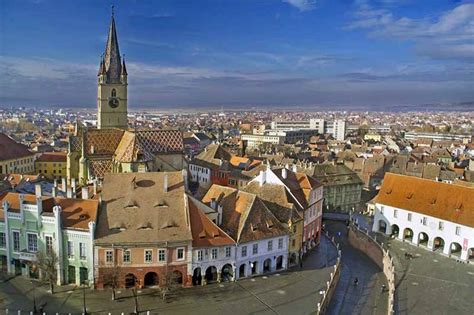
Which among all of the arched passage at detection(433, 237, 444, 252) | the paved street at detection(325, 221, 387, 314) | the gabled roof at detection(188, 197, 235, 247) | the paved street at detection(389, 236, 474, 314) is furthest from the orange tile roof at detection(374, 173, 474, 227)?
the gabled roof at detection(188, 197, 235, 247)

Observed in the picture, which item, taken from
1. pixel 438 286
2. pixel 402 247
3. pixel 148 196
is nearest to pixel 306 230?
pixel 402 247

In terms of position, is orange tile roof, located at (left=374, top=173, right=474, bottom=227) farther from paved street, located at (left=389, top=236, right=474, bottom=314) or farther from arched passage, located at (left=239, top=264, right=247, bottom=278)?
arched passage, located at (left=239, top=264, right=247, bottom=278)

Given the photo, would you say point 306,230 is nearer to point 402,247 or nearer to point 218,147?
point 402,247

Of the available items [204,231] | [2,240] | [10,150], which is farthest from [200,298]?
[10,150]

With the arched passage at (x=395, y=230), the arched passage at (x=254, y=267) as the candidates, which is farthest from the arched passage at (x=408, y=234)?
the arched passage at (x=254, y=267)

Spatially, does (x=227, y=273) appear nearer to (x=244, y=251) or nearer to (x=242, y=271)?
(x=242, y=271)

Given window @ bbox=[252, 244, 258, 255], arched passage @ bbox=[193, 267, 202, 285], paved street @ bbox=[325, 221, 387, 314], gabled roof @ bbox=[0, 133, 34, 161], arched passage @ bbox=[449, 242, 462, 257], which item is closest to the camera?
paved street @ bbox=[325, 221, 387, 314]

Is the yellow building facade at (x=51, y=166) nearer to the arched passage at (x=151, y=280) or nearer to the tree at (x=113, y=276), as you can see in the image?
the tree at (x=113, y=276)
